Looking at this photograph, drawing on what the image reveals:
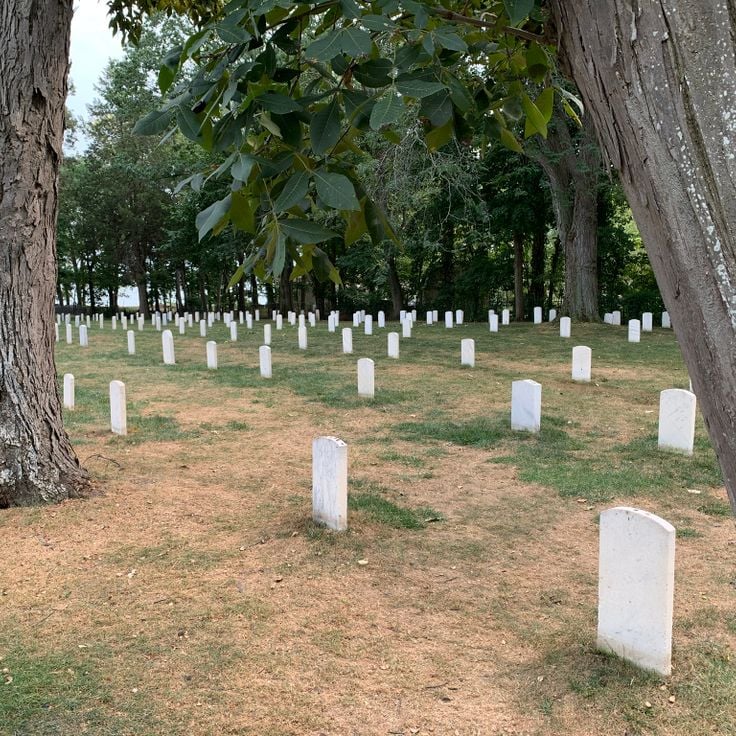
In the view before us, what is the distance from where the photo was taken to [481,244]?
35312mm

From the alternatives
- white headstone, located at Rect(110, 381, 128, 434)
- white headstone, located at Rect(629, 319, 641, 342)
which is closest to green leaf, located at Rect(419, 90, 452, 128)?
white headstone, located at Rect(110, 381, 128, 434)

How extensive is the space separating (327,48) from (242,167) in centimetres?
36

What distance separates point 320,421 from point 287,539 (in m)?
4.24

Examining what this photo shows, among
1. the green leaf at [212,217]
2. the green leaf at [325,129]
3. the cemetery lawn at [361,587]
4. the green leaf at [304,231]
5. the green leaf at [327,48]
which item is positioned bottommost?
the cemetery lawn at [361,587]

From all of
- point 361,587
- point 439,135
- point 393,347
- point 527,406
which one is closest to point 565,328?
point 393,347

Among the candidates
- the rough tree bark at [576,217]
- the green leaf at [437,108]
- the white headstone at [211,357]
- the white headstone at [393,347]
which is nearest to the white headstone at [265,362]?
the white headstone at [211,357]

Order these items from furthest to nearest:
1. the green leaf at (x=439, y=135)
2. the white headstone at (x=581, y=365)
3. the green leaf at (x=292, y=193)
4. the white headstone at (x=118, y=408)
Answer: the white headstone at (x=581, y=365), the white headstone at (x=118, y=408), the green leaf at (x=439, y=135), the green leaf at (x=292, y=193)

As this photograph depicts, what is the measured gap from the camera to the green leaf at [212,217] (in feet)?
5.67

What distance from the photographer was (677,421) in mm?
7004

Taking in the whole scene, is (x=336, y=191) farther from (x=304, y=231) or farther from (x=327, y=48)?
(x=327, y=48)

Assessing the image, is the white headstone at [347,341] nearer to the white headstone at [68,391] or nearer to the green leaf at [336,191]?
the white headstone at [68,391]

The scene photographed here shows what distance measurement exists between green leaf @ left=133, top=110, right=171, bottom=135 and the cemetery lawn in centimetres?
241

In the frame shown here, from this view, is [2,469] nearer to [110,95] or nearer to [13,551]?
[13,551]

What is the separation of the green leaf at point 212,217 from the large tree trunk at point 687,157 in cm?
103
